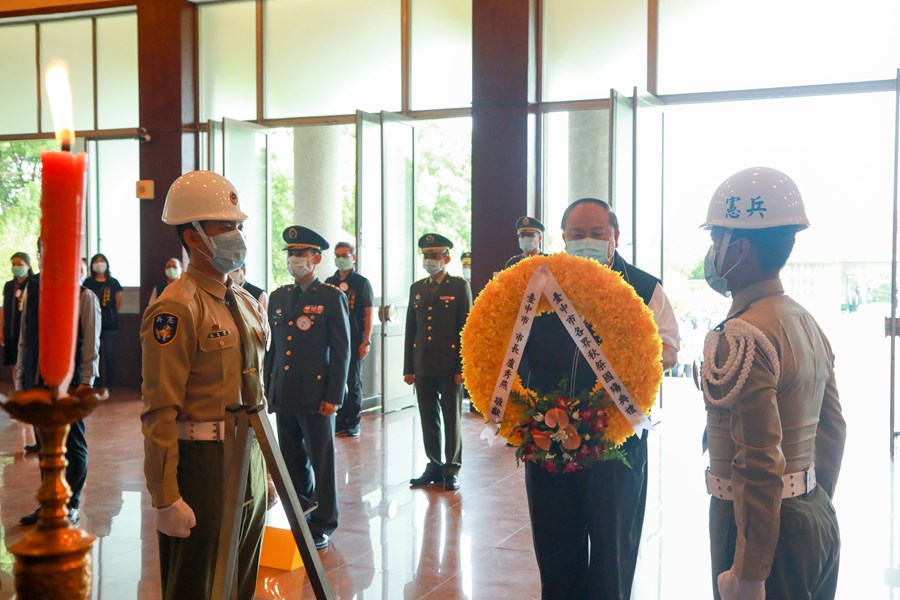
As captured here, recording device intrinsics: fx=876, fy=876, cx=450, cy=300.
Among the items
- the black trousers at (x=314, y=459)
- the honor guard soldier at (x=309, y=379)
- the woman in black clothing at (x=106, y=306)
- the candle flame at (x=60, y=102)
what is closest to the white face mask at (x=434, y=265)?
the honor guard soldier at (x=309, y=379)

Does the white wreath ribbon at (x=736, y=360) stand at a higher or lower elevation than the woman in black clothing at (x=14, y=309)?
higher

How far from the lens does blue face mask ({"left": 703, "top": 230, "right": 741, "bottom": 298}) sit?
1994 millimetres

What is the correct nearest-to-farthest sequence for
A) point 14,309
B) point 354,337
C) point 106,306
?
point 14,309 → point 354,337 → point 106,306

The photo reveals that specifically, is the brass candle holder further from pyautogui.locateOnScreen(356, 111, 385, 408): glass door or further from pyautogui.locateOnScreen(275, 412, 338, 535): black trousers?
pyautogui.locateOnScreen(356, 111, 385, 408): glass door

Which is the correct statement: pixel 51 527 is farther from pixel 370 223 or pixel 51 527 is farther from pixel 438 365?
pixel 370 223

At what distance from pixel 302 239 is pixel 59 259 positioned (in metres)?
4.22

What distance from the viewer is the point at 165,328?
2.40 metres

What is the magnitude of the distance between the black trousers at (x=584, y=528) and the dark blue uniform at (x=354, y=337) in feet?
17.8

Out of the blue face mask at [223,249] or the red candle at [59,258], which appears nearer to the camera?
the red candle at [59,258]

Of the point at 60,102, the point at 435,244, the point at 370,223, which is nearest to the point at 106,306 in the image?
the point at 370,223

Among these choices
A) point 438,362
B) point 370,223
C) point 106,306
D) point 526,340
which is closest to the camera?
point 526,340

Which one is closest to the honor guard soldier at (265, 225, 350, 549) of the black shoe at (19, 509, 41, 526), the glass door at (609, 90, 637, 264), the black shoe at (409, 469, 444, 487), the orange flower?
Answer: the black shoe at (409, 469, 444, 487)

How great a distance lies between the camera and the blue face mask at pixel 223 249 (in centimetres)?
256

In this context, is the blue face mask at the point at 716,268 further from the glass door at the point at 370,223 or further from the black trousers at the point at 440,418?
the glass door at the point at 370,223
